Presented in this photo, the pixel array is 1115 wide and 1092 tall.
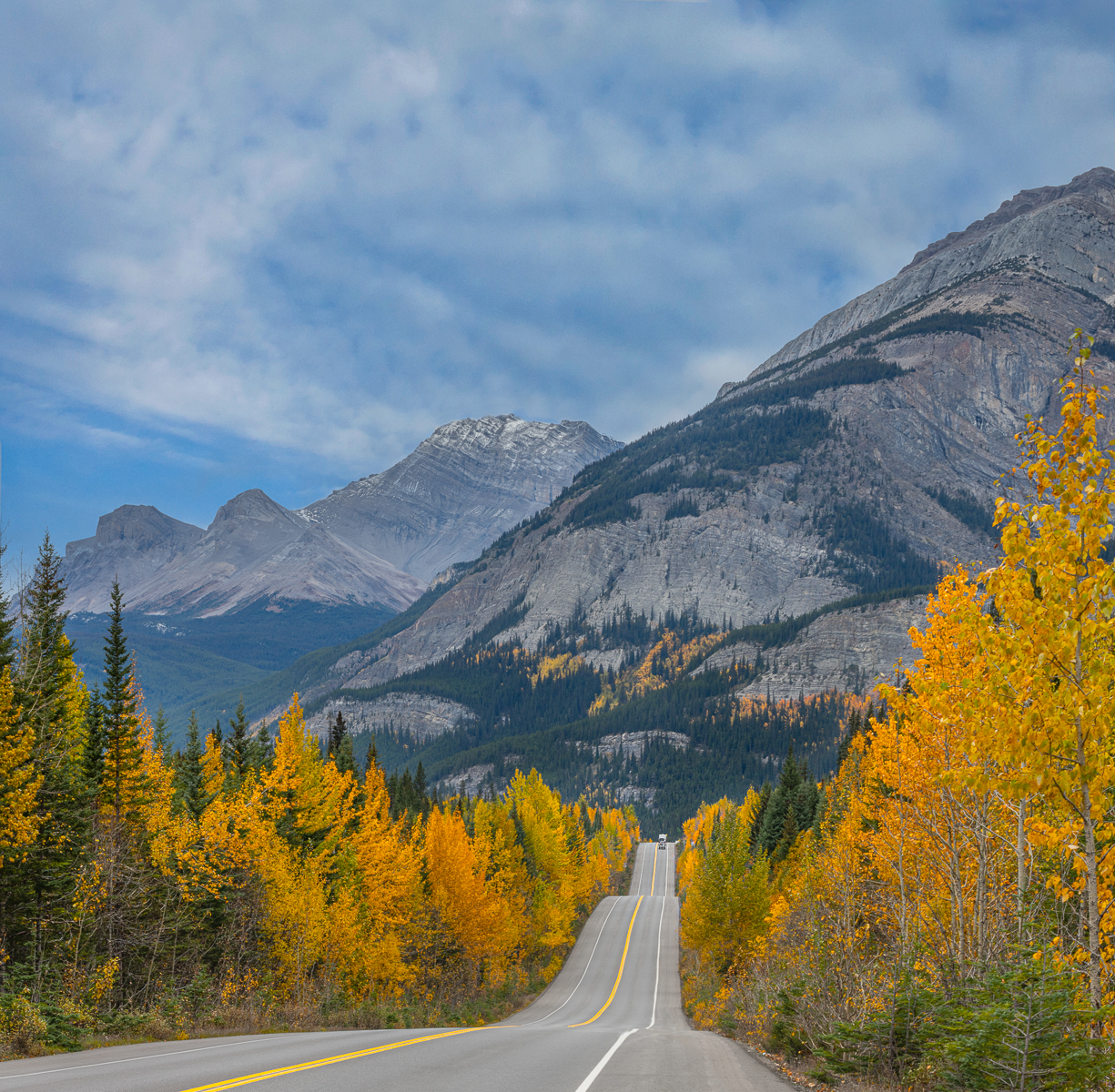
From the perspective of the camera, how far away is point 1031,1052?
7.88 metres

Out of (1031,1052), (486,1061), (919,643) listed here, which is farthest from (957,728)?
(486,1061)

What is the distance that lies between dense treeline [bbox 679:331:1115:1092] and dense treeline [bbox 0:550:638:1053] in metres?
15.7

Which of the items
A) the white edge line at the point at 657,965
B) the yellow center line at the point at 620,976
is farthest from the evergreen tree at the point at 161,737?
the white edge line at the point at 657,965

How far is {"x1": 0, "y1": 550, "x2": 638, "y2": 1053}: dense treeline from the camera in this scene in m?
21.6

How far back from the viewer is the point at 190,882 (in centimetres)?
2775

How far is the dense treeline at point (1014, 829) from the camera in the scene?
291 inches

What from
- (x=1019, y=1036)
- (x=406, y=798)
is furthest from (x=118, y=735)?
(x=406, y=798)

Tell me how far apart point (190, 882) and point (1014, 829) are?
85.6 feet

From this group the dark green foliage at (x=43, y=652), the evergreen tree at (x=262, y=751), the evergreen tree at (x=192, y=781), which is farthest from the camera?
the evergreen tree at (x=262, y=751)

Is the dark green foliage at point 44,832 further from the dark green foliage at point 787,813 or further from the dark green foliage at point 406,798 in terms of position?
the dark green foliage at point 787,813

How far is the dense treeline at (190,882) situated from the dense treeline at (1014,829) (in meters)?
15.7

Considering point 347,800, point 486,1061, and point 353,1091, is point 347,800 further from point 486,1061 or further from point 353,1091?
point 353,1091

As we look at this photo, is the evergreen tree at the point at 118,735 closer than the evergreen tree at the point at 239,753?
Yes

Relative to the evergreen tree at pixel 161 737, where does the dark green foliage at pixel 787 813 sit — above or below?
below
